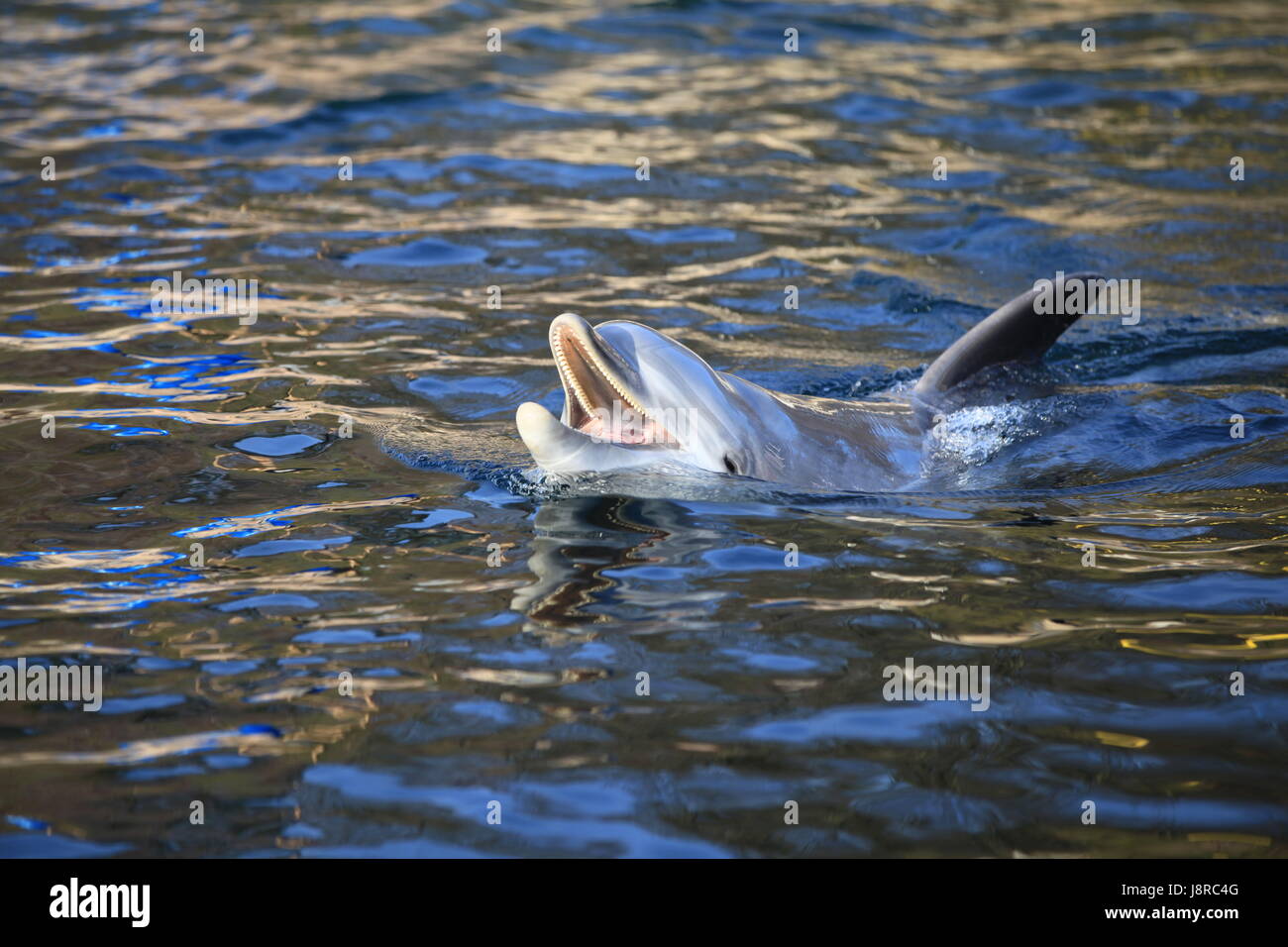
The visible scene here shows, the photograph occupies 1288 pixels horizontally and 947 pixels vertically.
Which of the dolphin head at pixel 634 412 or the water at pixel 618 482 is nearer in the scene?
the water at pixel 618 482

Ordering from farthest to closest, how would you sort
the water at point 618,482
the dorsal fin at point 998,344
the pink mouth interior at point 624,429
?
the dorsal fin at point 998,344
the pink mouth interior at point 624,429
the water at point 618,482

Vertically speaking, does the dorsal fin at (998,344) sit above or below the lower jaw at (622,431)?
above

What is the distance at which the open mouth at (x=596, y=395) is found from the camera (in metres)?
5.71

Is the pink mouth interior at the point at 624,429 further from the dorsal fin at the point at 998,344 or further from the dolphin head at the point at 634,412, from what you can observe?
the dorsal fin at the point at 998,344

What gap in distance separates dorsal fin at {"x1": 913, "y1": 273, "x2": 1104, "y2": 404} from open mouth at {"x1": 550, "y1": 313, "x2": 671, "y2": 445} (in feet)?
6.09

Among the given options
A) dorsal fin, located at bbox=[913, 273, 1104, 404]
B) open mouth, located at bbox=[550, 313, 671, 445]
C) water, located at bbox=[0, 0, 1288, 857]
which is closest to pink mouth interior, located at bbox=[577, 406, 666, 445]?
open mouth, located at bbox=[550, 313, 671, 445]

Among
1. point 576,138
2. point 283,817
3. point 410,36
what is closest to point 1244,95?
point 576,138

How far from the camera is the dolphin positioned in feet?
18.8

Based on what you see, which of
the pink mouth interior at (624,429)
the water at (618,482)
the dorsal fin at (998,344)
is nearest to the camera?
the water at (618,482)

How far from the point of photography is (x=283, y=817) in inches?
151

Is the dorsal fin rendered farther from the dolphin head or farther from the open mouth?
the open mouth

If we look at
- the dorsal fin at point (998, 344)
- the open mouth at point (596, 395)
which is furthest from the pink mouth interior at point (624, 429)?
the dorsal fin at point (998, 344)

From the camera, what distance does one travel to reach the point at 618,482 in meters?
5.95

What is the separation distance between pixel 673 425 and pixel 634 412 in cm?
18
